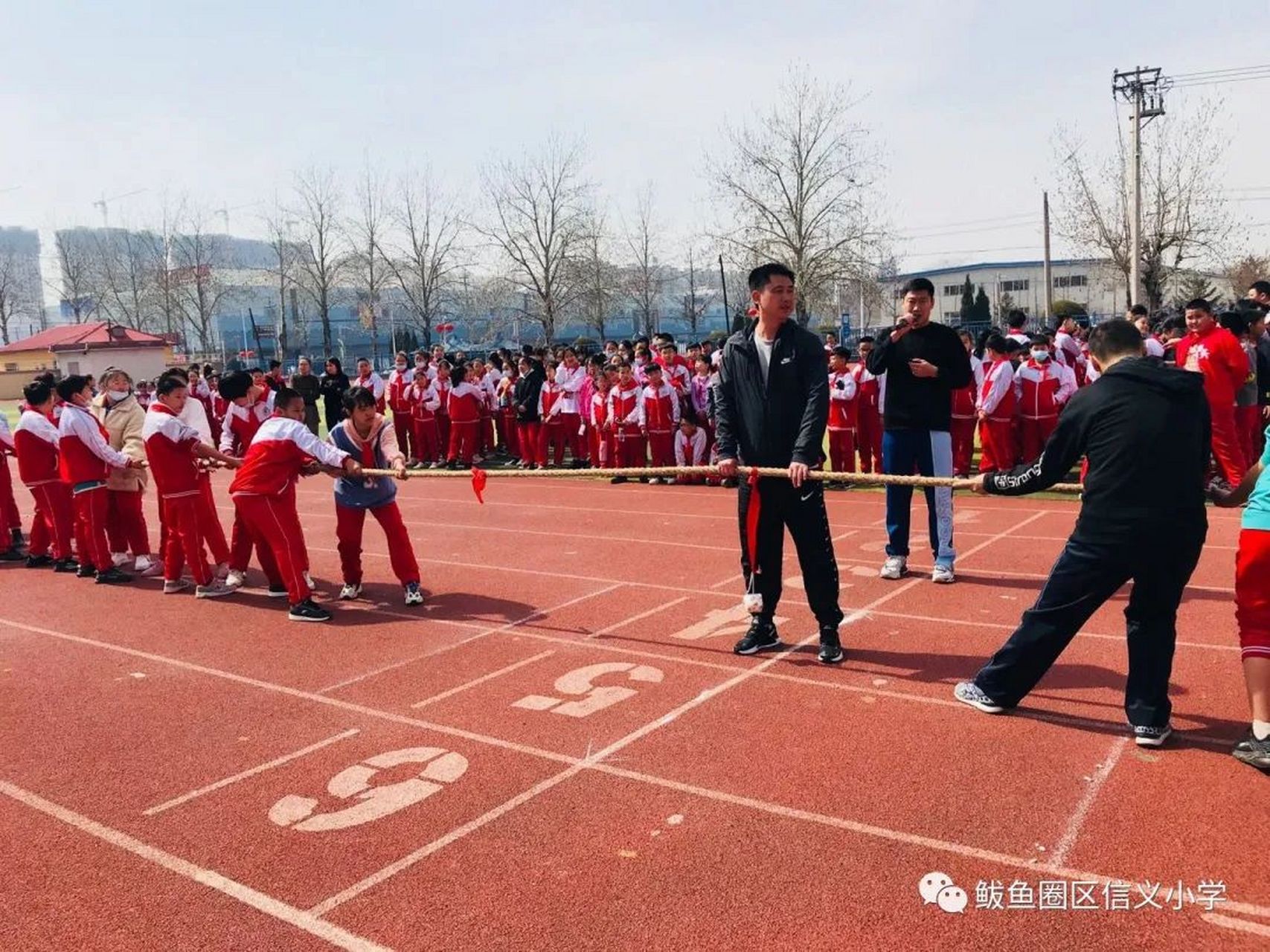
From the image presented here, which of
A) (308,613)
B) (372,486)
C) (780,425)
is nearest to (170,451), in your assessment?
(372,486)

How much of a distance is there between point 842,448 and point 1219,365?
192 inches

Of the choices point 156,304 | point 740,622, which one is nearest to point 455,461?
point 740,622

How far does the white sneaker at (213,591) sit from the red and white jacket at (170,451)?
0.82 meters

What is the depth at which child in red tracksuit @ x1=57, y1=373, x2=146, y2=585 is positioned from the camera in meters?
9.20

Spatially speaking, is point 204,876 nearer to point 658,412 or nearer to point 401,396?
point 658,412

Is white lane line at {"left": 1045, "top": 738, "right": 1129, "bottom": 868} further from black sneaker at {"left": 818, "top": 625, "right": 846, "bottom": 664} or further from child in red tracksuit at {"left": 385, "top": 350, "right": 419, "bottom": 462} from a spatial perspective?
child in red tracksuit at {"left": 385, "top": 350, "right": 419, "bottom": 462}

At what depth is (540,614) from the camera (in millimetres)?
7320

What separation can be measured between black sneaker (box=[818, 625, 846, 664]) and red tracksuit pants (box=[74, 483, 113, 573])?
7.04 meters

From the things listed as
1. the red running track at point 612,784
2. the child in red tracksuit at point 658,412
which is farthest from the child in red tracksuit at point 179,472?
the child in red tracksuit at point 658,412

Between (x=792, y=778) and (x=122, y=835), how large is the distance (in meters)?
2.88

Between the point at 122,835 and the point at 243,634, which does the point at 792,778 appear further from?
the point at 243,634

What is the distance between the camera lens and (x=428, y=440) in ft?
60.4

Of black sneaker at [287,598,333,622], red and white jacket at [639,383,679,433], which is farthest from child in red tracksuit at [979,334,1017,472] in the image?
black sneaker at [287,598,333,622]

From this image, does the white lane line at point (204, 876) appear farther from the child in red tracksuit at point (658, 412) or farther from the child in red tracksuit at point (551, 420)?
the child in red tracksuit at point (551, 420)
